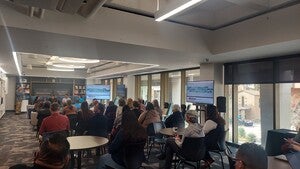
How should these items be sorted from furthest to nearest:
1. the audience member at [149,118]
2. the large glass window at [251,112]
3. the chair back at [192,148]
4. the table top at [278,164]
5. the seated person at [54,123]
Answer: the large glass window at [251,112] < the audience member at [149,118] < the seated person at [54,123] < the chair back at [192,148] < the table top at [278,164]

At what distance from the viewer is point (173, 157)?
4.15 metres

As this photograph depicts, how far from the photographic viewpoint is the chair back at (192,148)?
350 centimetres

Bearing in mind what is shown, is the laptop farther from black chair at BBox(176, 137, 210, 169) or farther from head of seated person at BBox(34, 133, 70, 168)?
head of seated person at BBox(34, 133, 70, 168)

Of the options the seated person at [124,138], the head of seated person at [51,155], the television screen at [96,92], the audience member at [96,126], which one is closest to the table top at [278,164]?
the seated person at [124,138]

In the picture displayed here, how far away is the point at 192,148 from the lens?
3529mm

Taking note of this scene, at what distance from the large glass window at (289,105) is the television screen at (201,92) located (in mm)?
1624

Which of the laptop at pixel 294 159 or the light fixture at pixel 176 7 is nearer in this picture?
the laptop at pixel 294 159

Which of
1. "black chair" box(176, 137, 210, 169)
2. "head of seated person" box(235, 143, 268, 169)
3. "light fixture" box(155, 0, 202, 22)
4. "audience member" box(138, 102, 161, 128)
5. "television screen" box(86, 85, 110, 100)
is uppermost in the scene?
"light fixture" box(155, 0, 202, 22)

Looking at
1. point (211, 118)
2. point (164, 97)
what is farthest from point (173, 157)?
point (164, 97)

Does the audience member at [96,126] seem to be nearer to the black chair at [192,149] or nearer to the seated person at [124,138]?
the seated person at [124,138]

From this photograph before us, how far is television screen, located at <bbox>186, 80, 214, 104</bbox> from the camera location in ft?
19.3

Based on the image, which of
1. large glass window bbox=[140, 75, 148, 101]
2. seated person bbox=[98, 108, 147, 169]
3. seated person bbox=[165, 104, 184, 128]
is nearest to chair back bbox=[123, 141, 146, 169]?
seated person bbox=[98, 108, 147, 169]

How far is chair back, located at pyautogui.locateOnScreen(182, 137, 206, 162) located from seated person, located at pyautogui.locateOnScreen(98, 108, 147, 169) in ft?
2.39

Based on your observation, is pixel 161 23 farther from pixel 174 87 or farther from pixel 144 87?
pixel 144 87
